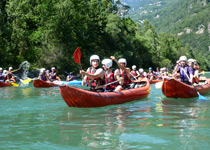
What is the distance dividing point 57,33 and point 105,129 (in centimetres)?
3298

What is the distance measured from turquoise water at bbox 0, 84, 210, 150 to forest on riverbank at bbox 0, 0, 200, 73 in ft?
80.7

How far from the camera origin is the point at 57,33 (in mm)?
38156

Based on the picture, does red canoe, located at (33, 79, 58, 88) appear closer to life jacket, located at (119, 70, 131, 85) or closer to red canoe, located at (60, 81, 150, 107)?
life jacket, located at (119, 70, 131, 85)

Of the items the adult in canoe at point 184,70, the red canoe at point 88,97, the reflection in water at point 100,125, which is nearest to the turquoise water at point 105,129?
the reflection in water at point 100,125

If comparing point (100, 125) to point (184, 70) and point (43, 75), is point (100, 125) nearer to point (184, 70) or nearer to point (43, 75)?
point (184, 70)

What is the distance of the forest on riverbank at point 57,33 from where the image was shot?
33.6 m

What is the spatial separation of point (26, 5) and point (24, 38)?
4249mm

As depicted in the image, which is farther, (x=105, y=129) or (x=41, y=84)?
(x=41, y=84)

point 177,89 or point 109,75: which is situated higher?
point 109,75

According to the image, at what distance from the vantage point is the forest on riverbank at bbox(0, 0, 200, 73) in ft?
110

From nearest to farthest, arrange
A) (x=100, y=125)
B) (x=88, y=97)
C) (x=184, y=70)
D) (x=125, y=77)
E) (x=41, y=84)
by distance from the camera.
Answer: (x=100, y=125) → (x=88, y=97) → (x=125, y=77) → (x=184, y=70) → (x=41, y=84)

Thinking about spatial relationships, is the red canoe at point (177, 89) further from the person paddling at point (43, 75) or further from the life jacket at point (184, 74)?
the person paddling at point (43, 75)

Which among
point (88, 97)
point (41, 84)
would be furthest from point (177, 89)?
point (41, 84)

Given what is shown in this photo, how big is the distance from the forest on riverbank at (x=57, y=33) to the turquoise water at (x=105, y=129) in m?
24.6
